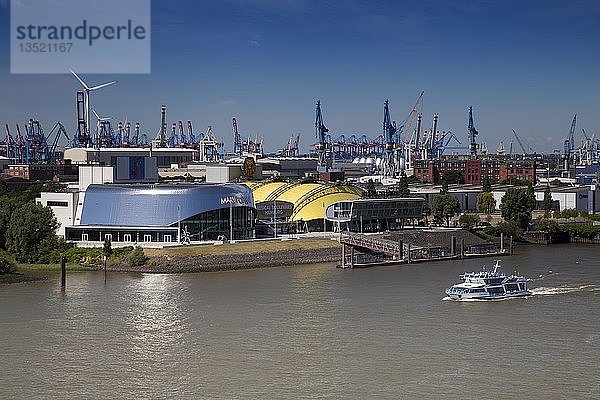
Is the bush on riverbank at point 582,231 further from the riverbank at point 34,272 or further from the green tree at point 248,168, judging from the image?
the riverbank at point 34,272

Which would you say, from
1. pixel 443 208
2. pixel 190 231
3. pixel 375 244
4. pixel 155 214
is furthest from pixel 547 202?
pixel 155 214

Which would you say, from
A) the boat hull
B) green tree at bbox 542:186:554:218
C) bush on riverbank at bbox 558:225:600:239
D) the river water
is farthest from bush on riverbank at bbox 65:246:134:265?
green tree at bbox 542:186:554:218

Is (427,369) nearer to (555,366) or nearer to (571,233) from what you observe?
(555,366)

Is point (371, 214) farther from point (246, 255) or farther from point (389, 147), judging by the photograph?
point (389, 147)

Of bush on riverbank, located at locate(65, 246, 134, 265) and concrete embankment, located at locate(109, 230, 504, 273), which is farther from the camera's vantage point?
bush on riverbank, located at locate(65, 246, 134, 265)

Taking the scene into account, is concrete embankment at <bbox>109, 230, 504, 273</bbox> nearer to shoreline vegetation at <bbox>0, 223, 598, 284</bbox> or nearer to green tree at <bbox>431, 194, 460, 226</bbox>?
shoreline vegetation at <bbox>0, 223, 598, 284</bbox>

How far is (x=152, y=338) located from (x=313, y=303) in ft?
7.38

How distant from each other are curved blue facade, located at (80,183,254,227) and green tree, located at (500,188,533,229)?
572 centimetres

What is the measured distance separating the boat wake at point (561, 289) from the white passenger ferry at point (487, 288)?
0.19 m

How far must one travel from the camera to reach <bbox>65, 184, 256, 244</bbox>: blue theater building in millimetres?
14789

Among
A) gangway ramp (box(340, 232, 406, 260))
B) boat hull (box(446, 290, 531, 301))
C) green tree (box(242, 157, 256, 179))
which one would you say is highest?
green tree (box(242, 157, 256, 179))

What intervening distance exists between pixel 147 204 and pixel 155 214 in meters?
0.25

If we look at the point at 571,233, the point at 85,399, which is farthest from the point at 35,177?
the point at 85,399

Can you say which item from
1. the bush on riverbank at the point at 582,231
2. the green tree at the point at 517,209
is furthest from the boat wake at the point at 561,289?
the green tree at the point at 517,209
